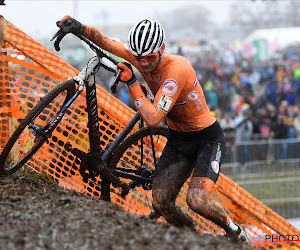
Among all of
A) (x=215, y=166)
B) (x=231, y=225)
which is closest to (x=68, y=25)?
(x=215, y=166)

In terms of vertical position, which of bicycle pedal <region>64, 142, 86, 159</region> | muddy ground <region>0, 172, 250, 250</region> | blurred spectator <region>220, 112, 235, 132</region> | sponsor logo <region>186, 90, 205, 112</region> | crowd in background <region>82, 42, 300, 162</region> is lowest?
muddy ground <region>0, 172, 250, 250</region>

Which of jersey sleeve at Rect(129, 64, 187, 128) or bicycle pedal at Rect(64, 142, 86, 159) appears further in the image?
bicycle pedal at Rect(64, 142, 86, 159)

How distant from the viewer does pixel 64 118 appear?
7.07m

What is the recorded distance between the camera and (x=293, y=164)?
15688 mm

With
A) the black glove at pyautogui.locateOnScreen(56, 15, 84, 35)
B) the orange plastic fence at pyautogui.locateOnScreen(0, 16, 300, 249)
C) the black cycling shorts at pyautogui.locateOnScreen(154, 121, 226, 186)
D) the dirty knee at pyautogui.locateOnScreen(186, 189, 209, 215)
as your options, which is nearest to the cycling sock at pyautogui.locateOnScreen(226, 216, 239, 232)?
the dirty knee at pyautogui.locateOnScreen(186, 189, 209, 215)

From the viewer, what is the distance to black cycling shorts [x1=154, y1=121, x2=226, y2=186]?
5.98 metres

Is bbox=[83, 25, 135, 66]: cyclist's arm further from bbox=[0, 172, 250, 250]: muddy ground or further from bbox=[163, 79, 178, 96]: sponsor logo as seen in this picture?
bbox=[0, 172, 250, 250]: muddy ground

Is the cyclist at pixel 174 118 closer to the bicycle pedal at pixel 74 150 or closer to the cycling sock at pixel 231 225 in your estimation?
the cycling sock at pixel 231 225

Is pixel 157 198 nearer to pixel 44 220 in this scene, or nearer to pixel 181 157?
pixel 181 157

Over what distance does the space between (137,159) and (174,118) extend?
4.56 feet

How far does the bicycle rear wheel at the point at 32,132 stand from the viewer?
220 inches

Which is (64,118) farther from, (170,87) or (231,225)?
(231,225)

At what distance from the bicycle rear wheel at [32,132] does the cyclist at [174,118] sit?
2.58 ft

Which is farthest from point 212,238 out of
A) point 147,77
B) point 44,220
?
point 147,77
